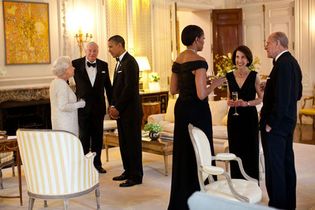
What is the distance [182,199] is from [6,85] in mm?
4395

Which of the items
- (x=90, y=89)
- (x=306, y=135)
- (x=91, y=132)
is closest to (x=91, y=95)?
(x=90, y=89)

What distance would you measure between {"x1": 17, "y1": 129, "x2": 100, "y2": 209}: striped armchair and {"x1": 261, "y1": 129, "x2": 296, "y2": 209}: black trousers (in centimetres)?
158

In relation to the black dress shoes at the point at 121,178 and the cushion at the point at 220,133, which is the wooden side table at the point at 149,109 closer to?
the cushion at the point at 220,133

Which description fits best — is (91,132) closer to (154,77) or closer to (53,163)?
(53,163)

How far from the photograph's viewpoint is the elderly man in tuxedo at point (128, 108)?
558 cm

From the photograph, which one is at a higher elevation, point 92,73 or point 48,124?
point 92,73

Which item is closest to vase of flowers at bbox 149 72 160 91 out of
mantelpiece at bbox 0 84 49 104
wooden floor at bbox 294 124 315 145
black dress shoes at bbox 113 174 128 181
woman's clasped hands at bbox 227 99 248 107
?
mantelpiece at bbox 0 84 49 104

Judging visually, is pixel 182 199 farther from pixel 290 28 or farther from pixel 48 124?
pixel 290 28

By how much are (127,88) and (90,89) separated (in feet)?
2.59

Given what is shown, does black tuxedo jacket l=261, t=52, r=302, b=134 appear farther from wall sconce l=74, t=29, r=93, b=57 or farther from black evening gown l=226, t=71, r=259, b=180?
wall sconce l=74, t=29, r=93, b=57

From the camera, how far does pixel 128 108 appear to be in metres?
5.62

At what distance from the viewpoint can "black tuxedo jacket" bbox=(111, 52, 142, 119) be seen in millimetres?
5562

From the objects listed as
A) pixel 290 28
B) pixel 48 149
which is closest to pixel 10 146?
pixel 48 149

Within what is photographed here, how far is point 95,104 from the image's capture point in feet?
20.2
